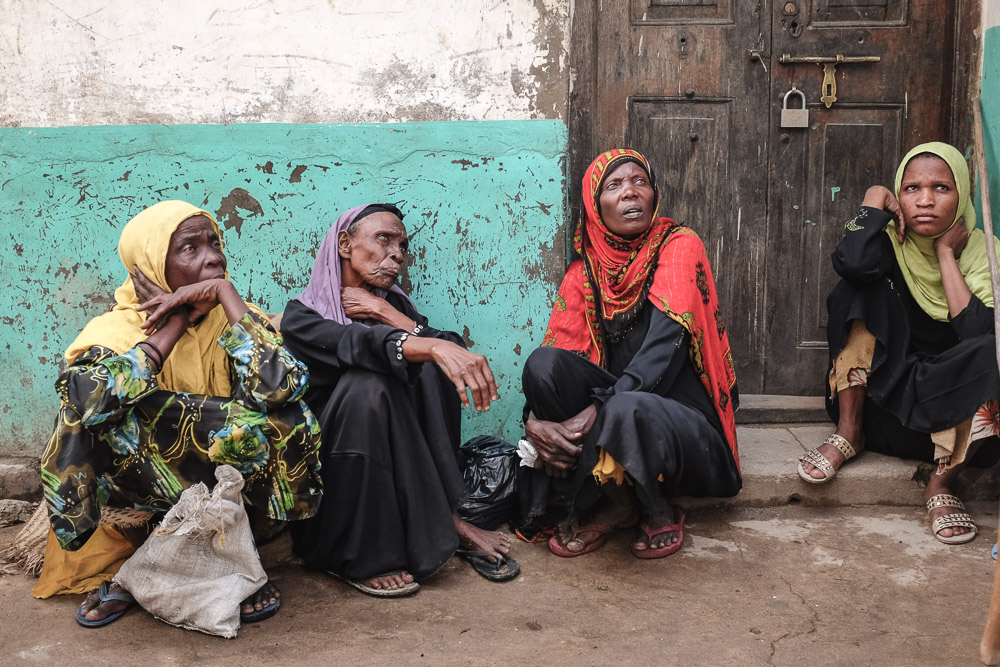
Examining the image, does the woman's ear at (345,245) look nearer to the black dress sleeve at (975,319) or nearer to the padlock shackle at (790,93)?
the padlock shackle at (790,93)

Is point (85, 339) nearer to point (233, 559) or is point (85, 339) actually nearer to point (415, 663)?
point (233, 559)

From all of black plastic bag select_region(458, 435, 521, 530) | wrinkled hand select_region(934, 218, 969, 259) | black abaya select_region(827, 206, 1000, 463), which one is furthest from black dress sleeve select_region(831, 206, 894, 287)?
black plastic bag select_region(458, 435, 521, 530)

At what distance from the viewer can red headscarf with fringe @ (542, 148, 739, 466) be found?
→ 3.32 metres

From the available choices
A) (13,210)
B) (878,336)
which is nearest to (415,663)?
(878,336)

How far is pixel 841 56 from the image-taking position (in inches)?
154

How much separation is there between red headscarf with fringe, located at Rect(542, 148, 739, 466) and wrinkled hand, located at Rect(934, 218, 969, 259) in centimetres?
88

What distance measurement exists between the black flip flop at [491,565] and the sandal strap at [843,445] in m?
1.35

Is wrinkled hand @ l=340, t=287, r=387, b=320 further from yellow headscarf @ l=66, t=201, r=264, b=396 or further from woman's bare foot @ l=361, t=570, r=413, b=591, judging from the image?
woman's bare foot @ l=361, t=570, r=413, b=591

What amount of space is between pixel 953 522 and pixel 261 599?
7.85ft

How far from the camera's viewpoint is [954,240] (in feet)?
11.5

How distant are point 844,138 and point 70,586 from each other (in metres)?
3.43

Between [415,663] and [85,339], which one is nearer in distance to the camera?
[415,663]

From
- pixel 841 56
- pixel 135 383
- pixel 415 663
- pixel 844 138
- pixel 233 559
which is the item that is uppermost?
pixel 841 56

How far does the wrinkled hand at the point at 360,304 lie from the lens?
337 centimetres
